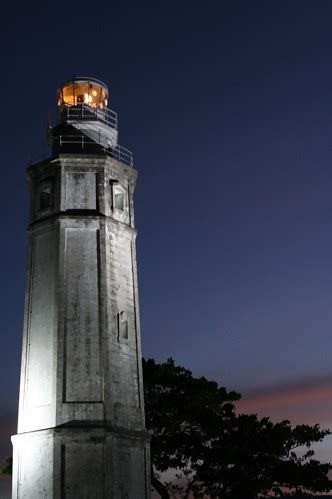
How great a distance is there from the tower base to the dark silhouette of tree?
7550 millimetres

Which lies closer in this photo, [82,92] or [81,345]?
[81,345]

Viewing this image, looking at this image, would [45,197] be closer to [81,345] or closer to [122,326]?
[122,326]

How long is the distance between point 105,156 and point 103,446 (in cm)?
1096

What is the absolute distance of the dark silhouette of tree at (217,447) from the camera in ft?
94.5

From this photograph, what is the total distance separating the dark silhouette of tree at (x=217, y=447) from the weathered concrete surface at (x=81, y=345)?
6569mm

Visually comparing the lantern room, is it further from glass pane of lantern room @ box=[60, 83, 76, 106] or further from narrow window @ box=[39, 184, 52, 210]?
narrow window @ box=[39, 184, 52, 210]

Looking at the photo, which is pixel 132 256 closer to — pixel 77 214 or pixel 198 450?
pixel 77 214

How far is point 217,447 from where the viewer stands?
29.2 meters

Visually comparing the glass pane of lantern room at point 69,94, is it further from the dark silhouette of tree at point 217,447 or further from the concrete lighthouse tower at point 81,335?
the dark silhouette of tree at point 217,447

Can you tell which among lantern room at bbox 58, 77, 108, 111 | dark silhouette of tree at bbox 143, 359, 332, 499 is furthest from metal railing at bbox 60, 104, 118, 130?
dark silhouette of tree at bbox 143, 359, 332, 499

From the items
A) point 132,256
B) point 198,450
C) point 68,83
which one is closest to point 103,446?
point 132,256

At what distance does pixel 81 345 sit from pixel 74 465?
155 inches

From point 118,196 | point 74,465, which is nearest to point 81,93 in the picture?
point 118,196

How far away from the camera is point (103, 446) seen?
20719 millimetres
